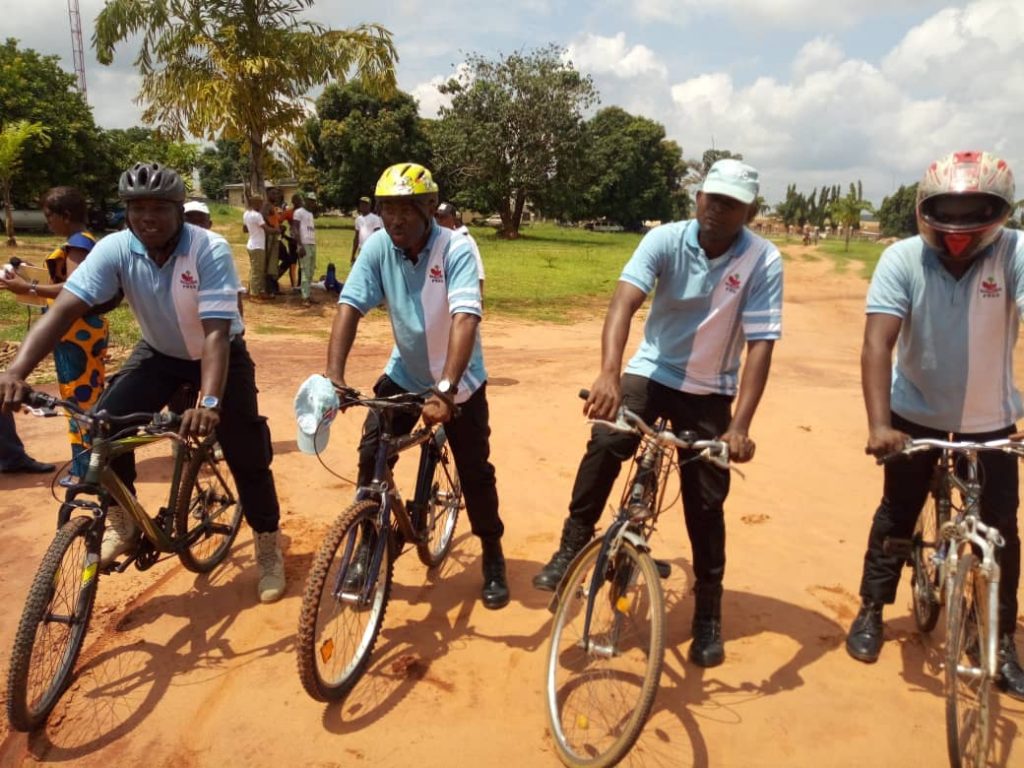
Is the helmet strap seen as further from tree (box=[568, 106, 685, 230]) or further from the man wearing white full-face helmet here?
tree (box=[568, 106, 685, 230])

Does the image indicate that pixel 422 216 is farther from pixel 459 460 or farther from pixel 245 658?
pixel 245 658

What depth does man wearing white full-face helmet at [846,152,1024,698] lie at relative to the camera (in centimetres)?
296

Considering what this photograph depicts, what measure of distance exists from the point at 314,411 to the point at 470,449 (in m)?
0.95

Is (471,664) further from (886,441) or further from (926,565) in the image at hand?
(926,565)

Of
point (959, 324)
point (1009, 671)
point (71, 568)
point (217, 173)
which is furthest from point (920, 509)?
point (217, 173)

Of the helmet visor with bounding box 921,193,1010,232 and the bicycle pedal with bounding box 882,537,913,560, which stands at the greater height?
the helmet visor with bounding box 921,193,1010,232

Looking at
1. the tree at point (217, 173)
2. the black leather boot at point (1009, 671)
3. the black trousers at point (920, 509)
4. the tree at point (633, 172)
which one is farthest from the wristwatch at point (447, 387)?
the tree at point (217, 173)

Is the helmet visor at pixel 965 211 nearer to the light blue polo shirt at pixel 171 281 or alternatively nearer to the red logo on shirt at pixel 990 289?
the red logo on shirt at pixel 990 289

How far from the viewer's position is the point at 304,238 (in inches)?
550

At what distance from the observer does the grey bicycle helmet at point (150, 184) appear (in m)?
3.31

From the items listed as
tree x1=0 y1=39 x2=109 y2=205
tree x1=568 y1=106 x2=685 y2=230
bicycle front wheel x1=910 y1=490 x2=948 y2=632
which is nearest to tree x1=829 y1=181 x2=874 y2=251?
tree x1=568 y1=106 x2=685 y2=230

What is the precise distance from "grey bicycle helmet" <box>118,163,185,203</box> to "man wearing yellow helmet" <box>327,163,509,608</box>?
0.83 meters

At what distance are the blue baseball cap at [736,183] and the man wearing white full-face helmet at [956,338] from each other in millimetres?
594

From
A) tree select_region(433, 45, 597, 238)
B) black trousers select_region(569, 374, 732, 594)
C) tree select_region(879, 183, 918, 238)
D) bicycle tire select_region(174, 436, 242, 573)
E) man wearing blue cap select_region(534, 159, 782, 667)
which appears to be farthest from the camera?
tree select_region(879, 183, 918, 238)
